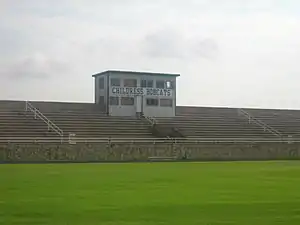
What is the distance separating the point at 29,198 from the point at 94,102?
32.2 metres

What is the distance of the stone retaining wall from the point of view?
28.6m

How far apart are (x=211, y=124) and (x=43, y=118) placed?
11.0 m

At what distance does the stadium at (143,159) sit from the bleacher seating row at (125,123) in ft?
0.24

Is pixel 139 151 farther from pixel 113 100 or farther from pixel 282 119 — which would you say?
pixel 282 119

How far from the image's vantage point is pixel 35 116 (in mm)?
36406

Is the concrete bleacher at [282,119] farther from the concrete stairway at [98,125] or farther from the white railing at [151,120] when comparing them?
the concrete stairway at [98,125]

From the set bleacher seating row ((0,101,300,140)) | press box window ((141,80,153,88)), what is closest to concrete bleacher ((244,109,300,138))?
bleacher seating row ((0,101,300,140))

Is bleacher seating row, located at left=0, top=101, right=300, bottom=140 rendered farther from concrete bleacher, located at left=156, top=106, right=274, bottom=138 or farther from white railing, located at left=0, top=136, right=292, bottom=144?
white railing, located at left=0, top=136, right=292, bottom=144

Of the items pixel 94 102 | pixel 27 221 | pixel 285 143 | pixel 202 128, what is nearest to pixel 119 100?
pixel 94 102

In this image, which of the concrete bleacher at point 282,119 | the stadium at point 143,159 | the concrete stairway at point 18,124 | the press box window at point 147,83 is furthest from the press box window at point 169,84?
the concrete stairway at point 18,124

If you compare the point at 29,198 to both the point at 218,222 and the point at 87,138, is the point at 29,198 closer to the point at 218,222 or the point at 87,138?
the point at 218,222

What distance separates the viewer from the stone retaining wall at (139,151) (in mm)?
28578

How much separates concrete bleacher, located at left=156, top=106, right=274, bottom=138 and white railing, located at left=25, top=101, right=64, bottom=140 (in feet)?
23.9

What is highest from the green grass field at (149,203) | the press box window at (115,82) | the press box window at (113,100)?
the press box window at (115,82)
